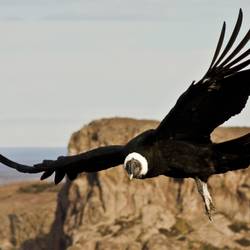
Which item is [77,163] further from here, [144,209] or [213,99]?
[144,209]


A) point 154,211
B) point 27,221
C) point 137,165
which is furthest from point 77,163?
point 27,221

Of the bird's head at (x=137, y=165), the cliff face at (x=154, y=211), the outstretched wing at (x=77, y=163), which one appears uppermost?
the cliff face at (x=154, y=211)

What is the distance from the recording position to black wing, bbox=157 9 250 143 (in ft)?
80.7

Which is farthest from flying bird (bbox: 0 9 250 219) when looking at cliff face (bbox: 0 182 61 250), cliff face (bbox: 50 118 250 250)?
cliff face (bbox: 0 182 61 250)

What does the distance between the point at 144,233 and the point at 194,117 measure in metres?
69.4

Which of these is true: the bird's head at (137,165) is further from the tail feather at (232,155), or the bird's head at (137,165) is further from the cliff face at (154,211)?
the cliff face at (154,211)

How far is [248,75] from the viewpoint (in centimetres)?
2505

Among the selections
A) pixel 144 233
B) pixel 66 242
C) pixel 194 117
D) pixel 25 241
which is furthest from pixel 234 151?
pixel 25 241

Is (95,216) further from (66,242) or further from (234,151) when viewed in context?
(234,151)

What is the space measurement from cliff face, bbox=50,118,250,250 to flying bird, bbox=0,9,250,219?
2620 inches

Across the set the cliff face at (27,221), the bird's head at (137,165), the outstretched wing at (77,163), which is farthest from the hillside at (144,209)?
the bird's head at (137,165)

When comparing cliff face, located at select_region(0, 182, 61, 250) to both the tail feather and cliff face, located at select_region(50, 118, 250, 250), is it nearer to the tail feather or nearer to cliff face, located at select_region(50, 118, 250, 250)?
cliff face, located at select_region(50, 118, 250, 250)

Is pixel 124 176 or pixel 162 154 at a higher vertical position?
pixel 124 176

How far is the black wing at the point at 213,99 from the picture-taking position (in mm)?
24594
